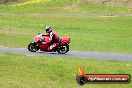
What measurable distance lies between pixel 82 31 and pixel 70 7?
31.1 metres

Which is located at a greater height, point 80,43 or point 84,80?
point 84,80

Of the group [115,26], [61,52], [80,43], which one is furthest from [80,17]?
[61,52]

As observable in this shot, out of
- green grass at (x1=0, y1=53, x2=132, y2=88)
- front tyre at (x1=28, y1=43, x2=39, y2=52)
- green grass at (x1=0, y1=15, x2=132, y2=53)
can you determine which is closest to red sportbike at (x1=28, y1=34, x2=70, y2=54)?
front tyre at (x1=28, y1=43, x2=39, y2=52)

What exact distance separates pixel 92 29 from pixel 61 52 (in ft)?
76.7

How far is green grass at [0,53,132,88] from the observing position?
50.7 feet

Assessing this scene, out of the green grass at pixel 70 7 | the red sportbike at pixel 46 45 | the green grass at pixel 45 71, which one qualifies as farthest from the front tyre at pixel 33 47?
the green grass at pixel 70 7

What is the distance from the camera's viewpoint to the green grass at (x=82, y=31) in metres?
32.8

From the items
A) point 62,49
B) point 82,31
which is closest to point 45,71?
point 62,49

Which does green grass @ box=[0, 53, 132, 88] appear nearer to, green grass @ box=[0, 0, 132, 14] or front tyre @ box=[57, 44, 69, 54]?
front tyre @ box=[57, 44, 69, 54]

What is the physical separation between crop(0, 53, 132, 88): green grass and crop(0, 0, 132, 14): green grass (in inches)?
2110

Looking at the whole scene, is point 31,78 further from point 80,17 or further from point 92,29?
point 80,17

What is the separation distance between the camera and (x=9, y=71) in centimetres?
1731

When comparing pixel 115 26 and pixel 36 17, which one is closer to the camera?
pixel 115 26

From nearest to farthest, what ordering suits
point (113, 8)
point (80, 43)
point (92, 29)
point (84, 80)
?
1. point (84, 80)
2. point (80, 43)
3. point (92, 29)
4. point (113, 8)
